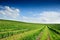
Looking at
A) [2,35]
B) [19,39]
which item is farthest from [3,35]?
[19,39]

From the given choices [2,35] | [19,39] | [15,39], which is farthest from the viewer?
[2,35]

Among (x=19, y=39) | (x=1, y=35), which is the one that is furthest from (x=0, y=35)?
(x=19, y=39)

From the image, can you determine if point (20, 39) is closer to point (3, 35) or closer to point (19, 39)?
point (19, 39)

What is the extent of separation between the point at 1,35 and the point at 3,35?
1.63 feet

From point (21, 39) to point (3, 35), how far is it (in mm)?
3784

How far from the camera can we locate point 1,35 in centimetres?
2495

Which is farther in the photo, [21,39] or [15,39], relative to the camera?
[21,39]

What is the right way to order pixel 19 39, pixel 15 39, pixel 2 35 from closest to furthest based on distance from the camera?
pixel 15 39, pixel 19 39, pixel 2 35

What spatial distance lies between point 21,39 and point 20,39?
0.18 metres

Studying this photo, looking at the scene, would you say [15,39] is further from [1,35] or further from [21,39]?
[1,35]

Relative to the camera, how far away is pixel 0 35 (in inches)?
971

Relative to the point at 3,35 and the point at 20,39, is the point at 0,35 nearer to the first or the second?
the point at 3,35

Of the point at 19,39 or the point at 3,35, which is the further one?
the point at 3,35

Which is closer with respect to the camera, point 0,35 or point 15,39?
point 15,39
